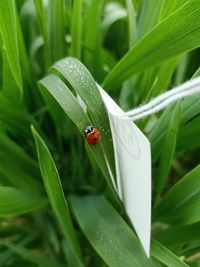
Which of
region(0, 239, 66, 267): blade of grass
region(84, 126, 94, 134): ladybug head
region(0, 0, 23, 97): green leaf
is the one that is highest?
region(0, 0, 23, 97): green leaf

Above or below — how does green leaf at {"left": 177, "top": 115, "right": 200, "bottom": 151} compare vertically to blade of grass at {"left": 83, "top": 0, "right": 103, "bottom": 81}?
below

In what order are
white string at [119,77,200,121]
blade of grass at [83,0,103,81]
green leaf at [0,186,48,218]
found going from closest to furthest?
white string at [119,77,200,121] < green leaf at [0,186,48,218] < blade of grass at [83,0,103,81]

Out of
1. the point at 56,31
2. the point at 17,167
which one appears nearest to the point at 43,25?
the point at 56,31

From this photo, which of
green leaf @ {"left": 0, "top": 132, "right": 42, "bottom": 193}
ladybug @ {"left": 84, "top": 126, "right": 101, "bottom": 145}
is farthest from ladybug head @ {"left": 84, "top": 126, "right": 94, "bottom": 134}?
green leaf @ {"left": 0, "top": 132, "right": 42, "bottom": 193}

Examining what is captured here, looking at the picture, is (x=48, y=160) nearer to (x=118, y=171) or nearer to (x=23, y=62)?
(x=118, y=171)

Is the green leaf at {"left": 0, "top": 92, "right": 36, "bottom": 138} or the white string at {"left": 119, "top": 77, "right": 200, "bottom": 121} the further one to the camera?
the green leaf at {"left": 0, "top": 92, "right": 36, "bottom": 138}

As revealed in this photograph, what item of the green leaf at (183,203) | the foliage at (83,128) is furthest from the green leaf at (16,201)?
the green leaf at (183,203)

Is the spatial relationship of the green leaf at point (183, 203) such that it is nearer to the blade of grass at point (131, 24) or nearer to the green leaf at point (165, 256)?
the green leaf at point (165, 256)

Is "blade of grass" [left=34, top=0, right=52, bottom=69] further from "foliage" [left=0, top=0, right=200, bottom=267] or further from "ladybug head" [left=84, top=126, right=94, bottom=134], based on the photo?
"ladybug head" [left=84, top=126, right=94, bottom=134]
